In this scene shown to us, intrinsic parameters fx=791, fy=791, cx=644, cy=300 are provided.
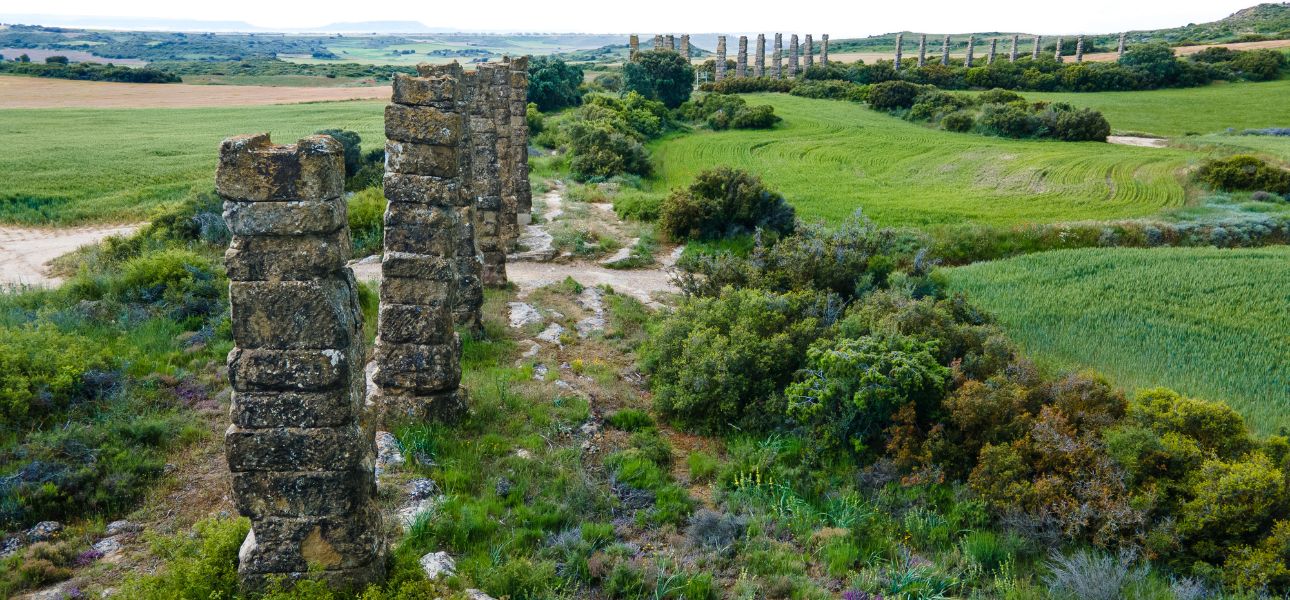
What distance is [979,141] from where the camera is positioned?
1560 inches

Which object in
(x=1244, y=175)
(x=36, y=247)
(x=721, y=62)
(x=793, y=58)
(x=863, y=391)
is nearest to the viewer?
(x=863, y=391)

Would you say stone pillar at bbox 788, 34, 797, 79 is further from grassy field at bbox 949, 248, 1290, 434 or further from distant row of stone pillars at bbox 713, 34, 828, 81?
grassy field at bbox 949, 248, 1290, 434

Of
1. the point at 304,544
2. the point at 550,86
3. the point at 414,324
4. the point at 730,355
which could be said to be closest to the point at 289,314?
the point at 304,544

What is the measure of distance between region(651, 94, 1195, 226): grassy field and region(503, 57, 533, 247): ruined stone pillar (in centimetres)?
895

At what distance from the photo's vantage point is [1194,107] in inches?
1849

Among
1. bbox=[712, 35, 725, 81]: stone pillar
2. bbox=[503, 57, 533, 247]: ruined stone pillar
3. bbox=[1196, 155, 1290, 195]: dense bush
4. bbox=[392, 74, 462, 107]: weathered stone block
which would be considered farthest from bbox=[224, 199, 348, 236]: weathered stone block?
bbox=[712, 35, 725, 81]: stone pillar

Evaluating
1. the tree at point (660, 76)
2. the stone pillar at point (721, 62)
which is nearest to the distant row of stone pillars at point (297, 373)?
the tree at point (660, 76)

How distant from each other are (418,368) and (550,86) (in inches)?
1671

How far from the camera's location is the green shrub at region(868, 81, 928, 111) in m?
52.2

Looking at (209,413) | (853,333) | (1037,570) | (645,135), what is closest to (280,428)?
(209,413)

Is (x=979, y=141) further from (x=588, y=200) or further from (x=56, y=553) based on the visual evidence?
(x=56, y=553)

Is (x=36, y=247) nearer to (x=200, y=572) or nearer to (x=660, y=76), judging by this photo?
(x=200, y=572)

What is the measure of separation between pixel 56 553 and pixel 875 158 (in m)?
34.5

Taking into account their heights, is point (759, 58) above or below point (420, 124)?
above
